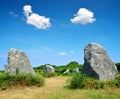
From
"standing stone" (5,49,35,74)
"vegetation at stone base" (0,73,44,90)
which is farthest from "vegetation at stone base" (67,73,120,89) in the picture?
"standing stone" (5,49,35,74)

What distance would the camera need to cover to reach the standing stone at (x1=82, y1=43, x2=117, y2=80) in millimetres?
15891

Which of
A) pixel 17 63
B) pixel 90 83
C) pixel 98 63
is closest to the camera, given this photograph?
pixel 90 83

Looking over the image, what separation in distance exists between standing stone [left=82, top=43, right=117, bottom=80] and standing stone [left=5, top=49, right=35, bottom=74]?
5.01 m

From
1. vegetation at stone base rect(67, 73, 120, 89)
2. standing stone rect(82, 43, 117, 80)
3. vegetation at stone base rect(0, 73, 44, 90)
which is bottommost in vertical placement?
vegetation at stone base rect(67, 73, 120, 89)

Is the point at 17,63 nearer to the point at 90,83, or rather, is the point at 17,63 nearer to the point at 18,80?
the point at 18,80

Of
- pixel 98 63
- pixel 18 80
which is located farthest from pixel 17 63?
pixel 98 63

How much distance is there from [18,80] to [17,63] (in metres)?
3.71

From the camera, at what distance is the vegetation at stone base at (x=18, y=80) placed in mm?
15602

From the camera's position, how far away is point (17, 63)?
19500mm

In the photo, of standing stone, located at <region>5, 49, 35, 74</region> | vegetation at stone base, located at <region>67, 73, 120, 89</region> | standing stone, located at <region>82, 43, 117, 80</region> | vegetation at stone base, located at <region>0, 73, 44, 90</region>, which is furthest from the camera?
standing stone, located at <region>5, 49, 35, 74</region>

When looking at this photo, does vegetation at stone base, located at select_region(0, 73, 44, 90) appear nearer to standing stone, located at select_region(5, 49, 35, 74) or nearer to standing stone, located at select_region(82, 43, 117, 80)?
standing stone, located at select_region(5, 49, 35, 74)

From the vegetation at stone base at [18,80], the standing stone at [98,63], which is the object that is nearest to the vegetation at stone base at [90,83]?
the standing stone at [98,63]

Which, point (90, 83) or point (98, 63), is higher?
point (98, 63)

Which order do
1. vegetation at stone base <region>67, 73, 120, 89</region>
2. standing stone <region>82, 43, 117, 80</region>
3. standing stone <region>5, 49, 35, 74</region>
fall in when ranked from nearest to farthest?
vegetation at stone base <region>67, 73, 120, 89</region> < standing stone <region>82, 43, 117, 80</region> < standing stone <region>5, 49, 35, 74</region>
